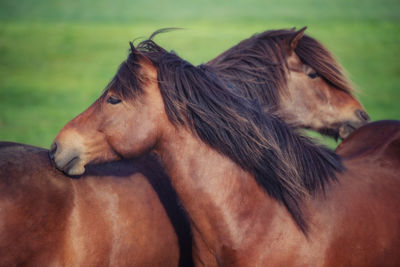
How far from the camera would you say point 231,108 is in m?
3.00

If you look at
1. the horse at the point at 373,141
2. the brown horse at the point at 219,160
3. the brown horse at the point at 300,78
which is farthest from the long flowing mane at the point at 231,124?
the brown horse at the point at 300,78

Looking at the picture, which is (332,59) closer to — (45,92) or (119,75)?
(119,75)

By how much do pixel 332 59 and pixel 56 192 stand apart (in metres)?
2.85

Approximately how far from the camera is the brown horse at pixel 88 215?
2785 mm

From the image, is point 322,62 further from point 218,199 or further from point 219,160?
point 218,199

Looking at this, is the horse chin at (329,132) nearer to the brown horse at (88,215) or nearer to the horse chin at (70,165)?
the brown horse at (88,215)

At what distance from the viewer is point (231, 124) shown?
2.98m

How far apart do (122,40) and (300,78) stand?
71.4 feet

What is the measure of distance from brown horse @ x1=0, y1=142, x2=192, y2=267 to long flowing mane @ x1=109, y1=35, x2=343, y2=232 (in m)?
0.64

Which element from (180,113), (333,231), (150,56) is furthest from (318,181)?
(150,56)

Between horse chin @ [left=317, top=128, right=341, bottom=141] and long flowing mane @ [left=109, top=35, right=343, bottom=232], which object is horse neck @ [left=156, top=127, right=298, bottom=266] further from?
horse chin @ [left=317, top=128, right=341, bottom=141]

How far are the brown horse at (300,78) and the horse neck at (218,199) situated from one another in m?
1.43

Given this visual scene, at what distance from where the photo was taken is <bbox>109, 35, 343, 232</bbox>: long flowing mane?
2967 mm

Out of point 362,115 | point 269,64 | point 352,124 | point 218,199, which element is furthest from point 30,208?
point 362,115
